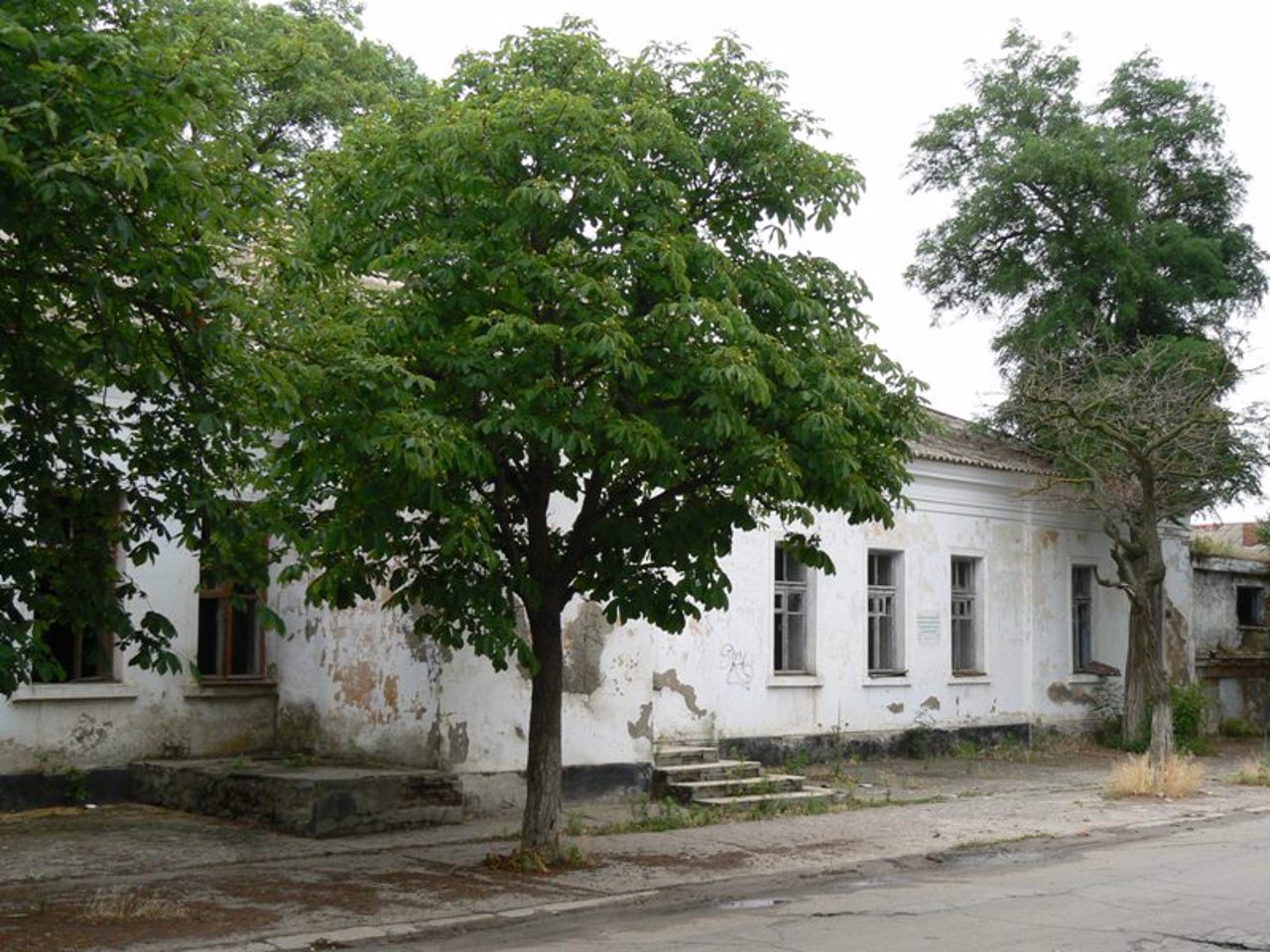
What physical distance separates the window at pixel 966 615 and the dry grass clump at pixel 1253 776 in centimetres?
462

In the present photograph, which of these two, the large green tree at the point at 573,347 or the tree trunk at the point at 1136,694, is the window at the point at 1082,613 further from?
the large green tree at the point at 573,347

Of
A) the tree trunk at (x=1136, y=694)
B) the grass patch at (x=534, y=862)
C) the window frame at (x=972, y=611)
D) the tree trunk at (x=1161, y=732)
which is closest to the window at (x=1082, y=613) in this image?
the tree trunk at (x=1136, y=694)

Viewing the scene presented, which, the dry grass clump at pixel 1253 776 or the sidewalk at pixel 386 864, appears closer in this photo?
the sidewalk at pixel 386 864

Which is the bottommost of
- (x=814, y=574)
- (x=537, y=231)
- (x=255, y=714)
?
(x=255, y=714)

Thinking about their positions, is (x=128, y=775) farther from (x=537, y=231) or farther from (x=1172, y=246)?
(x=1172, y=246)

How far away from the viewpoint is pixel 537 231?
10820 millimetres

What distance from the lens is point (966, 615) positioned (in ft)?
76.4

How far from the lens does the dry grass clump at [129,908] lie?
9.61m

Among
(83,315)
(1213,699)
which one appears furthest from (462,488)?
(1213,699)

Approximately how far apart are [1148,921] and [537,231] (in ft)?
20.7

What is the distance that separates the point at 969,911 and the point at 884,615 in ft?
39.8

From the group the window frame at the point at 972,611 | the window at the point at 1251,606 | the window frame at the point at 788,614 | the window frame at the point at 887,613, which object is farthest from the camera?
the window at the point at 1251,606

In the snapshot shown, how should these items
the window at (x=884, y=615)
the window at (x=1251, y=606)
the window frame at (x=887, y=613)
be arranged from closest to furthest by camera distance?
the window frame at (x=887, y=613) < the window at (x=884, y=615) < the window at (x=1251, y=606)

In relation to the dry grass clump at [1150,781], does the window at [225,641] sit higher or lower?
higher
